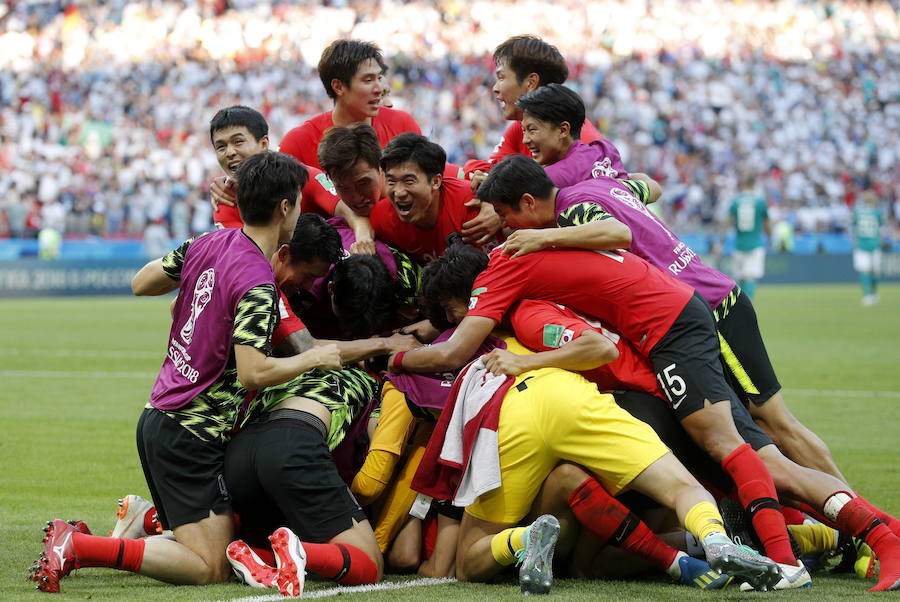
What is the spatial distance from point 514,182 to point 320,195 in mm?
1566

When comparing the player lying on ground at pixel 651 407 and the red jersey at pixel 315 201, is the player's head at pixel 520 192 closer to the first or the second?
the player lying on ground at pixel 651 407

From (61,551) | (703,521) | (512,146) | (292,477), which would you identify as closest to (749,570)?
(703,521)

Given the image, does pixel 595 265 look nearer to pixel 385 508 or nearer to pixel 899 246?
pixel 385 508

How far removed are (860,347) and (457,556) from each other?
1313 centimetres

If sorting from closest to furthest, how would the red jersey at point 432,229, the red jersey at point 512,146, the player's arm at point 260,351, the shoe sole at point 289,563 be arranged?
1. the shoe sole at point 289,563
2. the player's arm at point 260,351
3. the red jersey at point 432,229
4. the red jersey at point 512,146

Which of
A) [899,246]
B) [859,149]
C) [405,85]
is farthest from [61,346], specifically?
[859,149]

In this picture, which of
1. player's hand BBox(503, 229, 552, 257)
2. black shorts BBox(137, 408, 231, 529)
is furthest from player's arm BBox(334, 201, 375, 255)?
black shorts BBox(137, 408, 231, 529)

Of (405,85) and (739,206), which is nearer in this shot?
(739,206)

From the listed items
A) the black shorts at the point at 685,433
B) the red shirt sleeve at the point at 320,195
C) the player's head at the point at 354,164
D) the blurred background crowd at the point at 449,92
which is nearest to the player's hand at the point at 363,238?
the player's head at the point at 354,164

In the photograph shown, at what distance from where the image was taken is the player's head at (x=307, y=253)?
19.7 ft

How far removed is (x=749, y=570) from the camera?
455 centimetres

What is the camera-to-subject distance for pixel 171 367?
5.50 metres

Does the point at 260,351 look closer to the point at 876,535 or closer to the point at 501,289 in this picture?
the point at 501,289

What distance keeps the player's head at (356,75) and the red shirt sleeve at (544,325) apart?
2510mm
